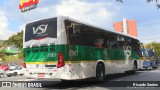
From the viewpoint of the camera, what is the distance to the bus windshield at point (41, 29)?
14404 mm

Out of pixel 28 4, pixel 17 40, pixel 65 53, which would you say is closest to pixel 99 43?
pixel 65 53

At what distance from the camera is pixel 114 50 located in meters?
19.7

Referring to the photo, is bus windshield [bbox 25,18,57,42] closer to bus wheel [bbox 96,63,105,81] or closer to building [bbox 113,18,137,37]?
bus wheel [bbox 96,63,105,81]

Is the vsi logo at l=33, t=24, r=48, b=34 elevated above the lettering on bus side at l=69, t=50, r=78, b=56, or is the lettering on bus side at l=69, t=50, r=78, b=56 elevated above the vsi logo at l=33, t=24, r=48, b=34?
Result: the vsi logo at l=33, t=24, r=48, b=34

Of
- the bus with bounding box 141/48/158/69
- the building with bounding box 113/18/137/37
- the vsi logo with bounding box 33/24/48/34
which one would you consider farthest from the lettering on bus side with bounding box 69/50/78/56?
the building with bounding box 113/18/137/37

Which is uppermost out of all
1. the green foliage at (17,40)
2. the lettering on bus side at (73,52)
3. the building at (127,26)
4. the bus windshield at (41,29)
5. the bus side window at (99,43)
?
the building at (127,26)

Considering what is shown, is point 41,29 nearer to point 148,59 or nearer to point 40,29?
point 40,29

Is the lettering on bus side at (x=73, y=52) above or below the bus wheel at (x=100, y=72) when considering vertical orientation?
above

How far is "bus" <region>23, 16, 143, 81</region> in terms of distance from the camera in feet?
46.2

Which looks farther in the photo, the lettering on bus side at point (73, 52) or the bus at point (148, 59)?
the bus at point (148, 59)

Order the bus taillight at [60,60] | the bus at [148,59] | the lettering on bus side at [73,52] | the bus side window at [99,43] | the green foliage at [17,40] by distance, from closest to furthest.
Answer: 1. the bus taillight at [60,60]
2. the lettering on bus side at [73,52]
3. the bus side window at [99,43]
4. the bus at [148,59]
5. the green foliage at [17,40]

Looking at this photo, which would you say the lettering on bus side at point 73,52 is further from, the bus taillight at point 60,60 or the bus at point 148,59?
the bus at point 148,59

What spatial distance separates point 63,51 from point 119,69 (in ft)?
24.7

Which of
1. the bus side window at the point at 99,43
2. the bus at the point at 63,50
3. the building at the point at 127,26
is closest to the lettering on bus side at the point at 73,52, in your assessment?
the bus at the point at 63,50
